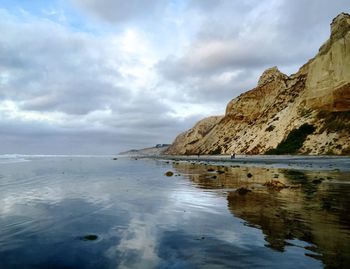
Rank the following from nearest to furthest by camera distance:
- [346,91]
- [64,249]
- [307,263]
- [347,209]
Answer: [307,263] < [64,249] < [347,209] < [346,91]

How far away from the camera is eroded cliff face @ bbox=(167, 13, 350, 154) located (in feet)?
222

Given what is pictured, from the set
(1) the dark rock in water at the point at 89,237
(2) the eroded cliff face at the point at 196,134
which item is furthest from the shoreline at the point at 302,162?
(2) the eroded cliff face at the point at 196,134

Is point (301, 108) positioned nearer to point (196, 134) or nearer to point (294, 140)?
point (294, 140)

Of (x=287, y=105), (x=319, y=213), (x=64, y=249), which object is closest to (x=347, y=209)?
(x=319, y=213)

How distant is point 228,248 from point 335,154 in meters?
59.0

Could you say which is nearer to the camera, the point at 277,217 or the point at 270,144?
the point at 277,217

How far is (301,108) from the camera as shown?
83.2m

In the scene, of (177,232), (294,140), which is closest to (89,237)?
(177,232)

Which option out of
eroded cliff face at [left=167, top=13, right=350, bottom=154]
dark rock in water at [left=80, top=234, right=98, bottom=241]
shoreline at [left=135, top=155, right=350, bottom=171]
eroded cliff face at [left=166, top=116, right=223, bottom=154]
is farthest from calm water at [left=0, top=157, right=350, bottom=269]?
eroded cliff face at [left=166, top=116, right=223, bottom=154]

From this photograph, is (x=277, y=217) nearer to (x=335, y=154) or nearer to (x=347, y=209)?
(x=347, y=209)

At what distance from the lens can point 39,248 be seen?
22.3ft

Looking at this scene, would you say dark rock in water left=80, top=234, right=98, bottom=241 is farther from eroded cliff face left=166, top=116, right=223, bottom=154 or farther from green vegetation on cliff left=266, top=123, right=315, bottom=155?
eroded cliff face left=166, top=116, right=223, bottom=154

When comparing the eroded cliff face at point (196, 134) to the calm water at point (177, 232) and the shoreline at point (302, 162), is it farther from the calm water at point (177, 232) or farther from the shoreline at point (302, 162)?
the calm water at point (177, 232)

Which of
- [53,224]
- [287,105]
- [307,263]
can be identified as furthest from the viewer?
[287,105]
